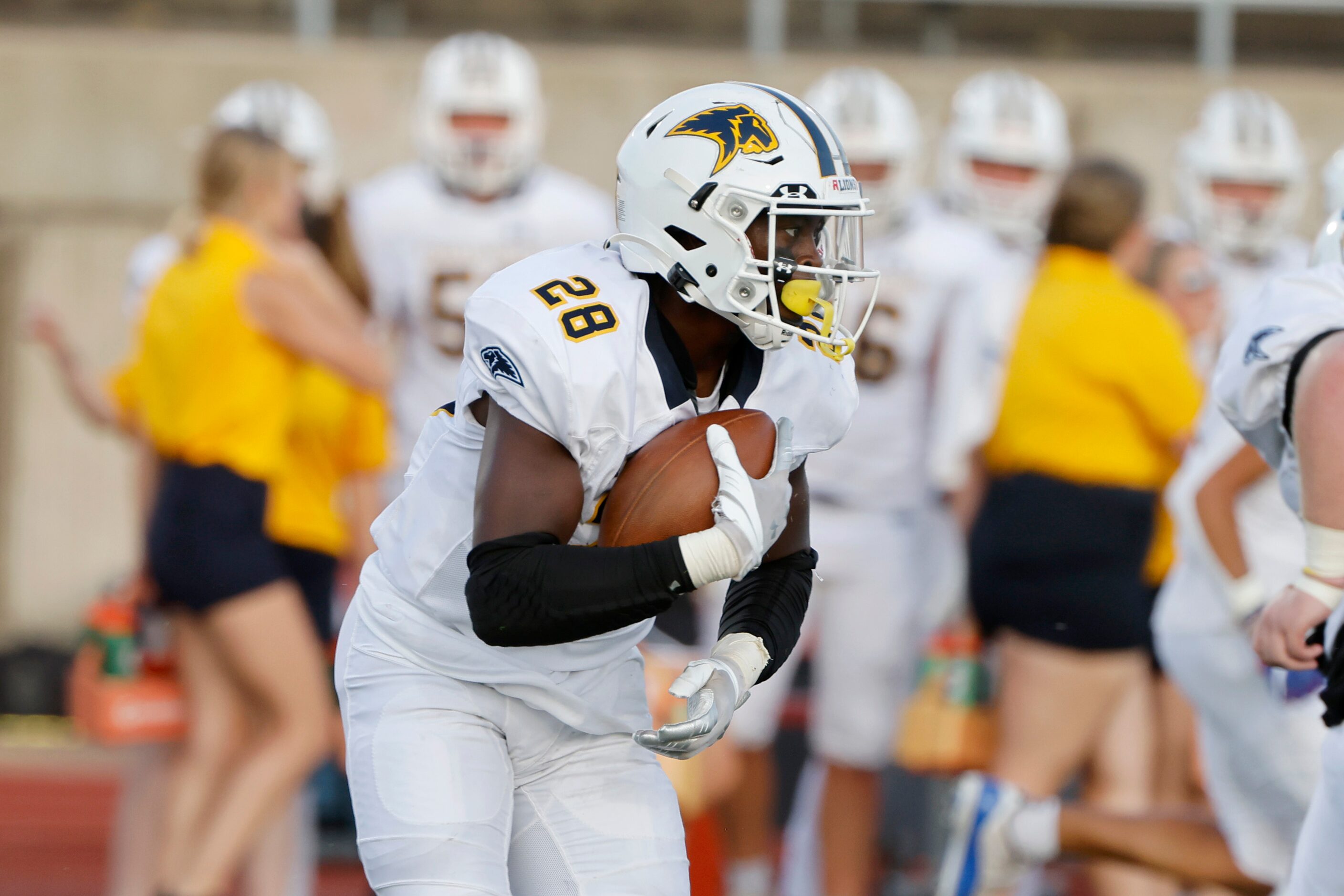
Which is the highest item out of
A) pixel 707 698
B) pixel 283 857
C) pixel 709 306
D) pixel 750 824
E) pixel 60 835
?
pixel 709 306

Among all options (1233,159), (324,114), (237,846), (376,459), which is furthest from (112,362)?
(1233,159)

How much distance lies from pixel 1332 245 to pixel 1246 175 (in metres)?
3.41

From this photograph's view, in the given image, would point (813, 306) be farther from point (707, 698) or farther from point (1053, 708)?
point (1053, 708)

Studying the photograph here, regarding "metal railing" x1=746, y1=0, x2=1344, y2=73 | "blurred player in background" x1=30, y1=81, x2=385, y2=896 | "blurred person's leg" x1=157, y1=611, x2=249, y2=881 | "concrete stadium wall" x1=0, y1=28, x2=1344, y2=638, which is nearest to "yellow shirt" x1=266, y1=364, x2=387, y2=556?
"blurred player in background" x1=30, y1=81, x2=385, y2=896

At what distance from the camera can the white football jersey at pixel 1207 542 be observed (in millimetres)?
3689

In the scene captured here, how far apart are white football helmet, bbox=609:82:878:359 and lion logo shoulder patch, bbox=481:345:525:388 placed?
0.99 feet

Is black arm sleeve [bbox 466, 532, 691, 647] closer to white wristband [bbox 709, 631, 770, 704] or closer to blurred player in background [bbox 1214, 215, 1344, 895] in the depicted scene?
white wristband [bbox 709, 631, 770, 704]

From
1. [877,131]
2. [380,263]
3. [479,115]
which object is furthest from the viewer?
[479,115]

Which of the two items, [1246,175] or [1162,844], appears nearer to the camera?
[1162,844]

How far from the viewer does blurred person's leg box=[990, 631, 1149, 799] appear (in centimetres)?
428

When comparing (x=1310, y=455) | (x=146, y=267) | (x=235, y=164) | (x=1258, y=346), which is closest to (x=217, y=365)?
(x=235, y=164)

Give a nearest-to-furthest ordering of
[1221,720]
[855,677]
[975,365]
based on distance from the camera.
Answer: [1221,720] → [975,365] → [855,677]

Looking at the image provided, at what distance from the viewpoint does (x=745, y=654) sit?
2.50 meters

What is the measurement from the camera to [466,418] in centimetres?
251
